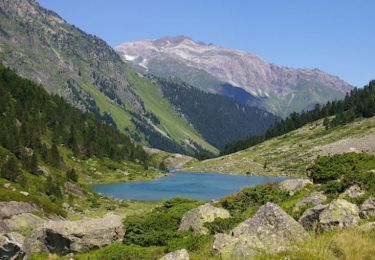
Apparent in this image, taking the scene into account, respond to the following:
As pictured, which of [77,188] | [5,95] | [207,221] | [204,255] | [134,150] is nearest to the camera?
[204,255]

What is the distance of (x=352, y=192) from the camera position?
2555cm

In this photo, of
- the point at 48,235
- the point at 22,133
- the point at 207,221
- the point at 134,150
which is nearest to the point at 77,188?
the point at 22,133

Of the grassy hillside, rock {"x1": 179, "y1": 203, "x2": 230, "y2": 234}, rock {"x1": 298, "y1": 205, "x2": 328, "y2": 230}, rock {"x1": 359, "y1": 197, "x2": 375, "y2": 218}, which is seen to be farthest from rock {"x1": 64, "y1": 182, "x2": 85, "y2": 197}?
the grassy hillside

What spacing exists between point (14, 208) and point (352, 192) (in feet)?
121

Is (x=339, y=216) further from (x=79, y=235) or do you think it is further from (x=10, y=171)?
Result: (x=10, y=171)

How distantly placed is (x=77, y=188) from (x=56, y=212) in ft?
98.2

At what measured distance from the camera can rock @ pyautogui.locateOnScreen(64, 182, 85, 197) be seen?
85806mm

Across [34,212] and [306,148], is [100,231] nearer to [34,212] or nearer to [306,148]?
[34,212]

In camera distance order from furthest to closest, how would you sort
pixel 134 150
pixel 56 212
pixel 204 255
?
pixel 134 150, pixel 56 212, pixel 204 255

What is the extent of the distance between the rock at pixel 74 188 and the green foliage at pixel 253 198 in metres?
57.0

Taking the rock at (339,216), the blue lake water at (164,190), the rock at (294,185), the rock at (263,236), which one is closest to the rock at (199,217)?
the rock at (263,236)

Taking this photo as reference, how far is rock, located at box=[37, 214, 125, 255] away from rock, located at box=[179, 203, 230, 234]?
4177mm

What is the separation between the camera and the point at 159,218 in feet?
94.7

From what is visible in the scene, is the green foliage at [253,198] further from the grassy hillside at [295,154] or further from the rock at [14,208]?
the grassy hillside at [295,154]
